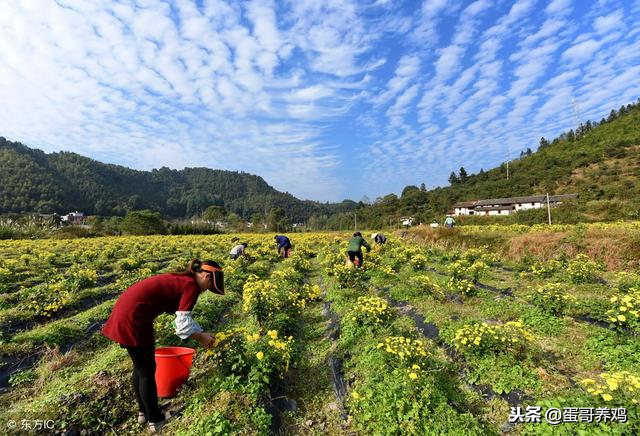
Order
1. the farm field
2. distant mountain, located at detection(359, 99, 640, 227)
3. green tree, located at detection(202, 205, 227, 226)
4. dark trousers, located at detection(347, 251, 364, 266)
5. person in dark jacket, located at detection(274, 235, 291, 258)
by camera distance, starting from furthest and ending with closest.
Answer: green tree, located at detection(202, 205, 227, 226)
distant mountain, located at detection(359, 99, 640, 227)
person in dark jacket, located at detection(274, 235, 291, 258)
dark trousers, located at detection(347, 251, 364, 266)
the farm field

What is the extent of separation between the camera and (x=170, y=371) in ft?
15.0

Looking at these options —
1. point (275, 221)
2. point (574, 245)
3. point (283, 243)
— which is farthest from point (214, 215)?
point (574, 245)

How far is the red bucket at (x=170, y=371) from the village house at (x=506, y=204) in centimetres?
6252

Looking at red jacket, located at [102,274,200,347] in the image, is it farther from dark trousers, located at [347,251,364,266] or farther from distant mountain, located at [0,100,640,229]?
distant mountain, located at [0,100,640,229]

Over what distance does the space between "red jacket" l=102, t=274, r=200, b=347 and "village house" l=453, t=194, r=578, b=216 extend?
206ft

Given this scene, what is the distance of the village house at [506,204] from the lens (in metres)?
56.5

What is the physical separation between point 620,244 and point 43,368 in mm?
18874

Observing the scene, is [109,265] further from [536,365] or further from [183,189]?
[183,189]

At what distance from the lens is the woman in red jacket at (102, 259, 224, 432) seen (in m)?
3.76

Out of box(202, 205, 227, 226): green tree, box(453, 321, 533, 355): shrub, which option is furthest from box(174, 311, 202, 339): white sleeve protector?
box(202, 205, 227, 226): green tree

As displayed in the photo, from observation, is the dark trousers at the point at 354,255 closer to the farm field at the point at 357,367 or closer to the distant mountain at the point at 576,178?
the farm field at the point at 357,367

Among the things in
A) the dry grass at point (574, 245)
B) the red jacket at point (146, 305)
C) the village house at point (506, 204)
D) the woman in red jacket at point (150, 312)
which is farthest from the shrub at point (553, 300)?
the village house at point (506, 204)

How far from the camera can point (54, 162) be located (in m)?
103

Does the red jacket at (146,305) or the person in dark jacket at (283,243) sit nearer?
the red jacket at (146,305)
